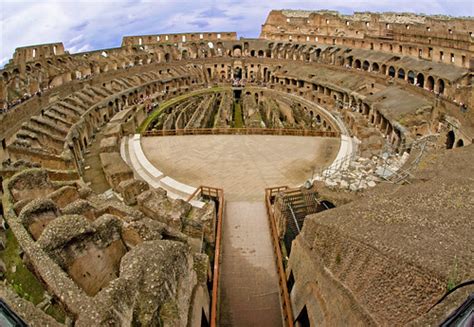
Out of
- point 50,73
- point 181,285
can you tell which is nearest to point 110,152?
point 181,285

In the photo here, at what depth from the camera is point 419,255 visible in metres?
6.82

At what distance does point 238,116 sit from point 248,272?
84.4ft

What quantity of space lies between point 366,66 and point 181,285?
36.8 meters

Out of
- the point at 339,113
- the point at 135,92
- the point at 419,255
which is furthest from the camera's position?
the point at 135,92

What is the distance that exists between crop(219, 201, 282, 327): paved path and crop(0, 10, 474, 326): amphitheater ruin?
2.6 inches

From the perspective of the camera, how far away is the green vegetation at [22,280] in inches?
312

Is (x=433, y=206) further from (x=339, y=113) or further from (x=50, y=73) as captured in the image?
(x=50, y=73)

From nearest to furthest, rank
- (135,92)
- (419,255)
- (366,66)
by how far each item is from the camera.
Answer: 1. (419,255)
2. (135,92)
3. (366,66)

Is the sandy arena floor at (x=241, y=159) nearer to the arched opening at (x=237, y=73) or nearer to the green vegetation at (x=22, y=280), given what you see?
the green vegetation at (x=22, y=280)

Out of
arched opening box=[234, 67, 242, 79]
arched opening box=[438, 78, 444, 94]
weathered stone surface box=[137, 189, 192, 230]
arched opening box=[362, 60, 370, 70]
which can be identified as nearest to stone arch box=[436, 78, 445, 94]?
arched opening box=[438, 78, 444, 94]

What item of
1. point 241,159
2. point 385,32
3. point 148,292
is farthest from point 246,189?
point 385,32

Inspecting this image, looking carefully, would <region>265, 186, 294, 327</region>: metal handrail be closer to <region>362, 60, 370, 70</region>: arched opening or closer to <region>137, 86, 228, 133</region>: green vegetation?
<region>137, 86, 228, 133</region>: green vegetation

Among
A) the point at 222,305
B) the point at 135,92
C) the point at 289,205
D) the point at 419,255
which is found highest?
the point at 135,92

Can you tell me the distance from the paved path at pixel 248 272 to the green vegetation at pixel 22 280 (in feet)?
16.0
